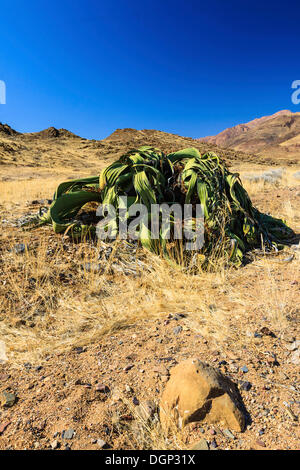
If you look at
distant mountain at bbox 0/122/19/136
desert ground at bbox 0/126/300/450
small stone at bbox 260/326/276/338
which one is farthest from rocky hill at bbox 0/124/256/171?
small stone at bbox 260/326/276/338

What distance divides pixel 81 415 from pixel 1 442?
0.32 meters

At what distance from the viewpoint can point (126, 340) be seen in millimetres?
1673

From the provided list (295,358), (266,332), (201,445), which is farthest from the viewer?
(266,332)

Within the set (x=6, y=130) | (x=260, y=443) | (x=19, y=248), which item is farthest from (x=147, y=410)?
(x=6, y=130)

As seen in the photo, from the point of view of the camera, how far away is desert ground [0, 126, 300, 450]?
3.59ft

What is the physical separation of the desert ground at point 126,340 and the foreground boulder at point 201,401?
0.04m

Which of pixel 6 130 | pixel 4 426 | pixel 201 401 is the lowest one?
pixel 4 426

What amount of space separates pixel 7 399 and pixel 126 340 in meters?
0.69

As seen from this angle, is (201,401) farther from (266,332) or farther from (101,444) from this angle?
(266,332)

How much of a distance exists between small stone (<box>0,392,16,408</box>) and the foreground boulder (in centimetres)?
73

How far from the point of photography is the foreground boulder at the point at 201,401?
1106mm

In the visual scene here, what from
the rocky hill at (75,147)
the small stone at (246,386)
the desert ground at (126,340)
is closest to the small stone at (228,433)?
the desert ground at (126,340)

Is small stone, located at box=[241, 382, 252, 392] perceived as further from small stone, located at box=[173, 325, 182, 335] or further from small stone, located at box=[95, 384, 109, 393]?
small stone, located at box=[95, 384, 109, 393]
